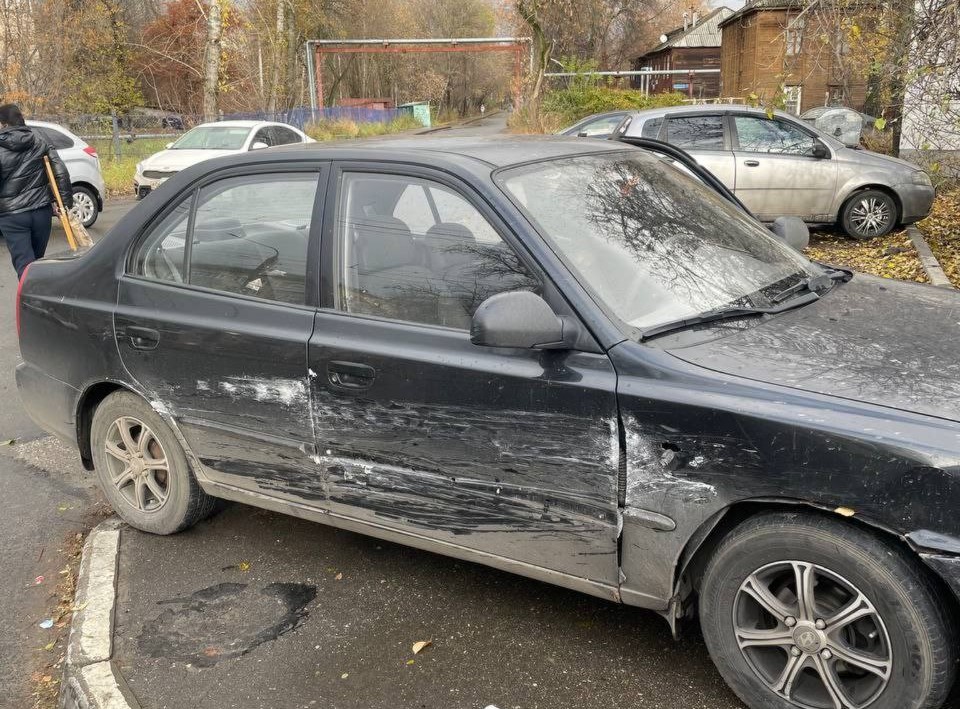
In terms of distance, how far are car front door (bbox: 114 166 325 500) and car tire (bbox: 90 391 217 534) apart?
0.63ft

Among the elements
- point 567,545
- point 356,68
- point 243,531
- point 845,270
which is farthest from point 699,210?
point 356,68

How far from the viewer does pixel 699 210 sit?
3.56 m

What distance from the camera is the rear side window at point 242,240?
11.2 ft

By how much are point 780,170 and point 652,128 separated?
1.64 meters

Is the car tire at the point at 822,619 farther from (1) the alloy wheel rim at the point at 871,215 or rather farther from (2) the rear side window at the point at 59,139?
(2) the rear side window at the point at 59,139

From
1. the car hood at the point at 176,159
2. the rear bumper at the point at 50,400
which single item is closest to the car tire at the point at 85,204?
the car hood at the point at 176,159

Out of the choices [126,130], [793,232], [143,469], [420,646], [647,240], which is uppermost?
[126,130]

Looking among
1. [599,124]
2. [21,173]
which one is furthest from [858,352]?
[599,124]

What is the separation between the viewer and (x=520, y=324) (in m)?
2.67

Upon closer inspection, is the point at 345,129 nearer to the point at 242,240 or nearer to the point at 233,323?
the point at 242,240

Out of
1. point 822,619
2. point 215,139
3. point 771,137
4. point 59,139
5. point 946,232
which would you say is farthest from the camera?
point 215,139

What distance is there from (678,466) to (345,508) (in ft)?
4.60

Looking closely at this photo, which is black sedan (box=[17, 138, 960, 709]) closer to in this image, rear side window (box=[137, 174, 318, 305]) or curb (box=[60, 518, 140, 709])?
rear side window (box=[137, 174, 318, 305])

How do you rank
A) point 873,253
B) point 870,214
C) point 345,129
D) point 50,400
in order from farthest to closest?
point 345,129 < point 870,214 < point 873,253 < point 50,400
